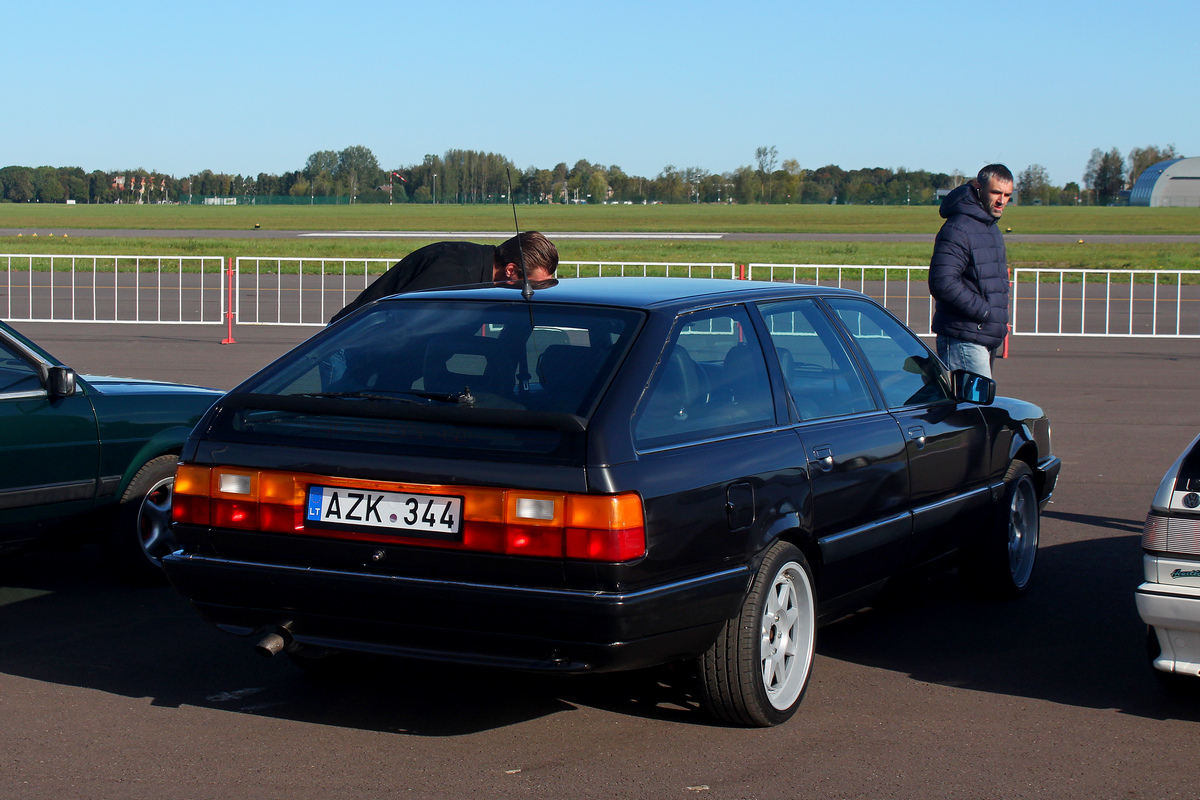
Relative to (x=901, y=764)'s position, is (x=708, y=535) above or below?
above

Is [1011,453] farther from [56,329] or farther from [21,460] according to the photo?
[56,329]

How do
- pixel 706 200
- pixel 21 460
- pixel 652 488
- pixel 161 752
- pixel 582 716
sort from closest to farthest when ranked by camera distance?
pixel 652 488, pixel 161 752, pixel 582 716, pixel 21 460, pixel 706 200

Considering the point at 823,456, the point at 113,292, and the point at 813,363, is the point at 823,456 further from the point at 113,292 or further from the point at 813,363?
the point at 113,292

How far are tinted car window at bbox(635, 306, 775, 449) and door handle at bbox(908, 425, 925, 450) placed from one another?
898 millimetres

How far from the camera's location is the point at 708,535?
3805mm

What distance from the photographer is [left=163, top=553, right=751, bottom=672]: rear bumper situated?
3.60 metres

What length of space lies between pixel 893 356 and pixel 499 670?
7.84ft

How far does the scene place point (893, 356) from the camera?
5297 mm

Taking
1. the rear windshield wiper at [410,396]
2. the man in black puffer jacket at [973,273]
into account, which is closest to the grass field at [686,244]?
the man in black puffer jacket at [973,273]

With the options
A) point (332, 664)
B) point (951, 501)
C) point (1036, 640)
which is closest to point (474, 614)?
point (332, 664)

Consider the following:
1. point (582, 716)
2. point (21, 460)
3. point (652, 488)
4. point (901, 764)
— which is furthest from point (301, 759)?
point (21, 460)

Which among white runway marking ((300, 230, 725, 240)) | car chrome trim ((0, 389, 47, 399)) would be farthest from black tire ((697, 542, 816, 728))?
white runway marking ((300, 230, 725, 240))

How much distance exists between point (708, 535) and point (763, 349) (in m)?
0.89

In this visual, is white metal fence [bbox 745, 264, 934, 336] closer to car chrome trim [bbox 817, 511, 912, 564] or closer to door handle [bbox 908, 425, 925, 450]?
door handle [bbox 908, 425, 925, 450]
